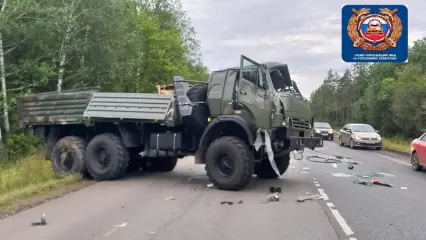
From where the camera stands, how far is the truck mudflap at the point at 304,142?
41.5ft

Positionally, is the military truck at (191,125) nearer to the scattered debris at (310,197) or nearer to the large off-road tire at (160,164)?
the large off-road tire at (160,164)

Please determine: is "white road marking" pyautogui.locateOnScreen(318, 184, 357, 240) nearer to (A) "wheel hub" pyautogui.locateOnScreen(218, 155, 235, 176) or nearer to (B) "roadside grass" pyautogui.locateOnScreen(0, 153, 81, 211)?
(A) "wheel hub" pyautogui.locateOnScreen(218, 155, 235, 176)

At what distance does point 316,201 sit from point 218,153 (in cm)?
264

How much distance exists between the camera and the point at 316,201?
10812 millimetres

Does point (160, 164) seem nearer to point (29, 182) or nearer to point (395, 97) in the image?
point (29, 182)

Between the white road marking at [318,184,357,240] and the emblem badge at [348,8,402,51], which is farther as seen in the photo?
the emblem badge at [348,8,402,51]

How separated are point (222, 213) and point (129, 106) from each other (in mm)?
5198

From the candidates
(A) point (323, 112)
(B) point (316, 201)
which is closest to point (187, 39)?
(B) point (316, 201)

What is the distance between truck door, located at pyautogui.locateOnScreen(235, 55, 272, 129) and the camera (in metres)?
12.3

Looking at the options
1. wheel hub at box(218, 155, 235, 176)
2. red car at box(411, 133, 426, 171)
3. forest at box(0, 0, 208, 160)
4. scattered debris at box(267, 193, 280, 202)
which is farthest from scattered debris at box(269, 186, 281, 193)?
forest at box(0, 0, 208, 160)

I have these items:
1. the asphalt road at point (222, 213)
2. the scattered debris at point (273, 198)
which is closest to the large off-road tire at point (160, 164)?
the asphalt road at point (222, 213)

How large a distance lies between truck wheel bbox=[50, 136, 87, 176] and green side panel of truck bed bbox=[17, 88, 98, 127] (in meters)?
0.55

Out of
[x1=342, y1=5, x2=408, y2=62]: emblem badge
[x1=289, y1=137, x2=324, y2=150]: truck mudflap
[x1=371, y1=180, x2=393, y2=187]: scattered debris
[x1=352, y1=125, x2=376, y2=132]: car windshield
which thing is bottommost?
[x1=371, y1=180, x2=393, y2=187]: scattered debris

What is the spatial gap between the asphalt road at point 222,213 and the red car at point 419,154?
3.67 meters
